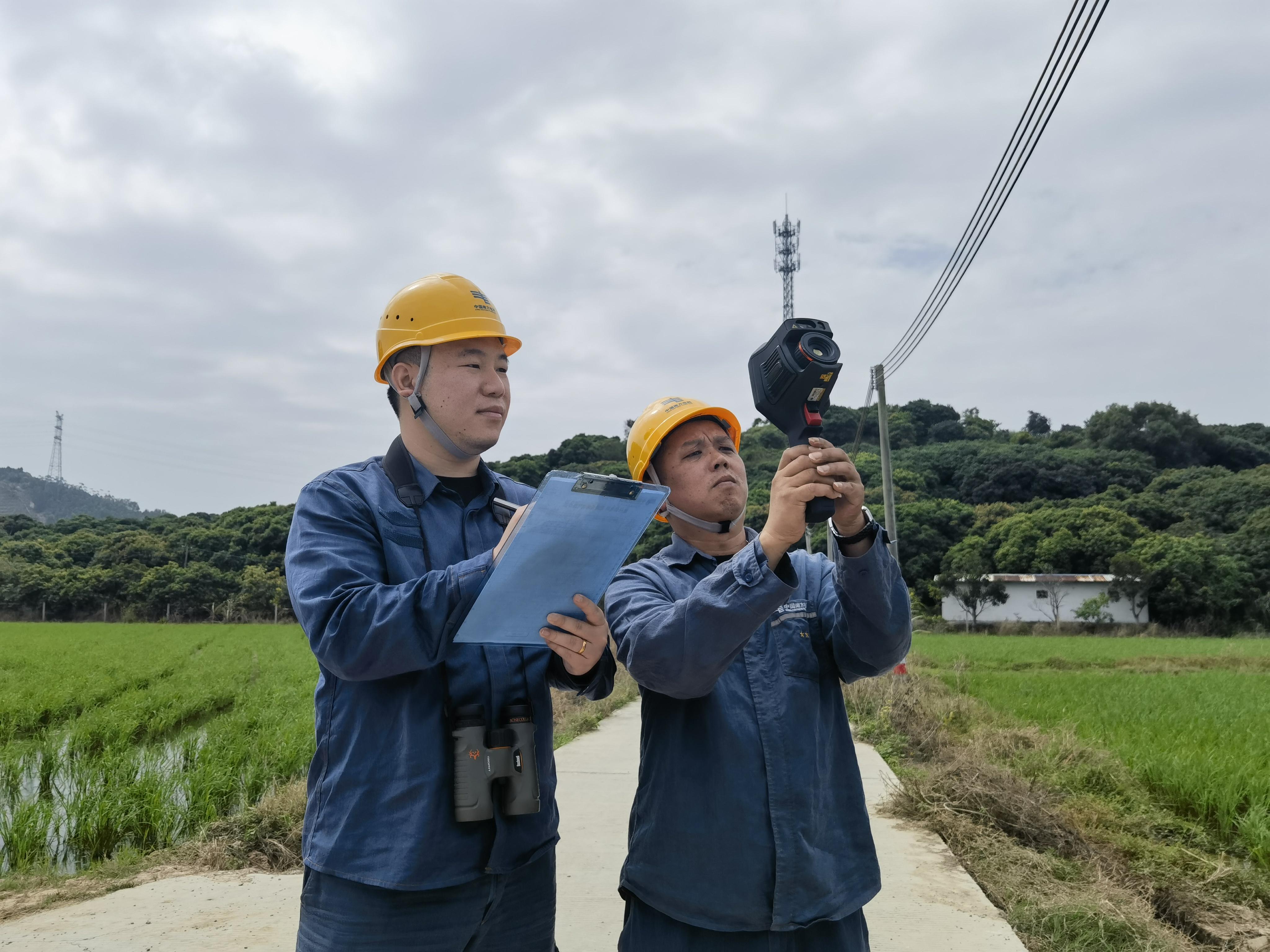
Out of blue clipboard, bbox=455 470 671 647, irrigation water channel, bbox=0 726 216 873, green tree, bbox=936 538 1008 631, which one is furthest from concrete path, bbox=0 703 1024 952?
green tree, bbox=936 538 1008 631

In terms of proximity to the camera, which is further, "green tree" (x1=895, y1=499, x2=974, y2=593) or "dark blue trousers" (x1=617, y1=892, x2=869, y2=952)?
"green tree" (x1=895, y1=499, x2=974, y2=593)

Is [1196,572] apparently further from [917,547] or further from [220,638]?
[220,638]

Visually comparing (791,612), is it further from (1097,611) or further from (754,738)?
(1097,611)

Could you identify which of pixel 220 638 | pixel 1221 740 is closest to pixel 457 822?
pixel 1221 740

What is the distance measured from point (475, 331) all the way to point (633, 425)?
57 cm

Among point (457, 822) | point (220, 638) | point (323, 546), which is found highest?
point (323, 546)

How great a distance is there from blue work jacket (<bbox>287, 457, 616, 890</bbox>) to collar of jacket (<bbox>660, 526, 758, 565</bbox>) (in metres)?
0.31

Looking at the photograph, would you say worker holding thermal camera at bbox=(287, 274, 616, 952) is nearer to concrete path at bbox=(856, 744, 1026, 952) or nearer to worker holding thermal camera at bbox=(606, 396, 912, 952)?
worker holding thermal camera at bbox=(606, 396, 912, 952)

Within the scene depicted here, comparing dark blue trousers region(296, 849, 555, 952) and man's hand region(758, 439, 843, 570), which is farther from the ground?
man's hand region(758, 439, 843, 570)

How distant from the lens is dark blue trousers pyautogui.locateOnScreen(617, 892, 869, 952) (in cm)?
152

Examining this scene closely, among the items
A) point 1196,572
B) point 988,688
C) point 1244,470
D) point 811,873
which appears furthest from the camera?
point 1244,470

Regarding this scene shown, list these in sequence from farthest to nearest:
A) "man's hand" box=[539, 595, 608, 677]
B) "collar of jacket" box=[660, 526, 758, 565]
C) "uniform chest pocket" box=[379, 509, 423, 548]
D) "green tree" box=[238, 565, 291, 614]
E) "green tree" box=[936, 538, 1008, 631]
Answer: "green tree" box=[238, 565, 291, 614] < "green tree" box=[936, 538, 1008, 631] < "collar of jacket" box=[660, 526, 758, 565] < "uniform chest pocket" box=[379, 509, 423, 548] < "man's hand" box=[539, 595, 608, 677]

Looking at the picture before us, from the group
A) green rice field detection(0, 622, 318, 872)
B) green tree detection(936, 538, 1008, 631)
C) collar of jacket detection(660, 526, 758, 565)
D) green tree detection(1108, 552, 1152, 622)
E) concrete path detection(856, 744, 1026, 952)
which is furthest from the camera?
green tree detection(936, 538, 1008, 631)

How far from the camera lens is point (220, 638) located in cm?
2597
